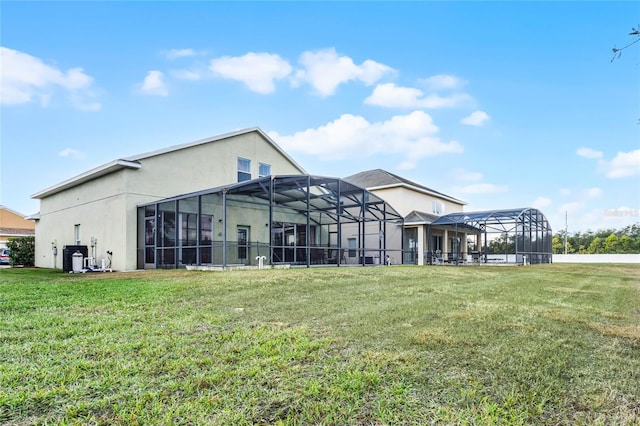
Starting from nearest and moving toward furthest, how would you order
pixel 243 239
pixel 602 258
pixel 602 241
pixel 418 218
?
pixel 243 239 < pixel 418 218 < pixel 602 258 < pixel 602 241

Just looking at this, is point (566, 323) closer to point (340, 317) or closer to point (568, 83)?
point (340, 317)

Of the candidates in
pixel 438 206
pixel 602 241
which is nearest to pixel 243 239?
pixel 438 206

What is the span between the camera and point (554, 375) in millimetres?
2943

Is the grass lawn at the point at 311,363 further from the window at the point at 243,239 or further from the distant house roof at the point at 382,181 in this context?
the distant house roof at the point at 382,181

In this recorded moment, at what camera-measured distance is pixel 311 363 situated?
3098 millimetres

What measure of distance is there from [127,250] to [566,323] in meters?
14.5

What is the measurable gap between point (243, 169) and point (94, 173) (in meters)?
6.42

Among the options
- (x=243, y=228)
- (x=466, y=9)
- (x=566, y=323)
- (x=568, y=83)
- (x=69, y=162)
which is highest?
(x=466, y=9)

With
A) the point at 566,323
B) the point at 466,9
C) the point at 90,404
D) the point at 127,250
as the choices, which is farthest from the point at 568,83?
the point at 127,250

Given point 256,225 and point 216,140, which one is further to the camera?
point 256,225

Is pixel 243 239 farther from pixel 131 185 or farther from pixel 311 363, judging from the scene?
pixel 311 363

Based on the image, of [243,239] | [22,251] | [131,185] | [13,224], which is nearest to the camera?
[131,185]

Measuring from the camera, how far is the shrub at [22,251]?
2262 cm

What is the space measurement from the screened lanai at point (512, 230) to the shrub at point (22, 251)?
2485cm
